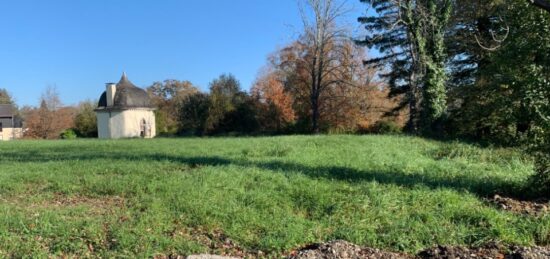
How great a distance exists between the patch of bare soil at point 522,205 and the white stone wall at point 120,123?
4599 centimetres

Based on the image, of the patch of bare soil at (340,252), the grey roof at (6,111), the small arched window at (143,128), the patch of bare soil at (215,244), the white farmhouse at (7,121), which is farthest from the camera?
the grey roof at (6,111)

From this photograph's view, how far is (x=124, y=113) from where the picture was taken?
49.5 m

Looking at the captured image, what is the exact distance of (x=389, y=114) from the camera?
128 feet

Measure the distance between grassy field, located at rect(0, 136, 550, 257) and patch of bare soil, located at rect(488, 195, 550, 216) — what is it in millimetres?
273

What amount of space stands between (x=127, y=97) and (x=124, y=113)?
200 centimetres

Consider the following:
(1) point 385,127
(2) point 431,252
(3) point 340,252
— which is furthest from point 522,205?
(1) point 385,127

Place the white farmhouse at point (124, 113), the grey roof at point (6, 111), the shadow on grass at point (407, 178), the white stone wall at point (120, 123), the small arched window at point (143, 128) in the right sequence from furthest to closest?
1. the grey roof at point (6, 111)
2. the small arched window at point (143, 128)
3. the white farmhouse at point (124, 113)
4. the white stone wall at point (120, 123)
5. the shadow on grass at point (407, 178)

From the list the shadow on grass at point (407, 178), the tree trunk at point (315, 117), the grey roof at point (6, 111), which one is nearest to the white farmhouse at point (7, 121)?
the grey roof at point (6, 111)

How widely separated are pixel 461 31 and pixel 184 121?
28524 millimetres

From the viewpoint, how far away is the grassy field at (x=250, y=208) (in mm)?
5324

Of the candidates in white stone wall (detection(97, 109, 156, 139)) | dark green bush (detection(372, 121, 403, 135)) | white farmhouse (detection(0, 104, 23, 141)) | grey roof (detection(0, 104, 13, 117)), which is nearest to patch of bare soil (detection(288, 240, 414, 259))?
dark green bush (detection(372, 121, 403, 135))

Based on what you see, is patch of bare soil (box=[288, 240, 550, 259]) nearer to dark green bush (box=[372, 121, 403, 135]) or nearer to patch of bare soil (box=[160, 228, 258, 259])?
patch of bare soil (box=[160, 228, 258, 259])

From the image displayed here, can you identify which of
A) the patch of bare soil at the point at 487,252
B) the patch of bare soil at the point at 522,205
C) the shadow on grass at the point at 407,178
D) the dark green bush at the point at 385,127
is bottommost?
the patch of bare soil at the point at 487,252

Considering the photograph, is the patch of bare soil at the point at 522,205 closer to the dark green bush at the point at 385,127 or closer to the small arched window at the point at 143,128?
the dark green bush at the point at 385,127
